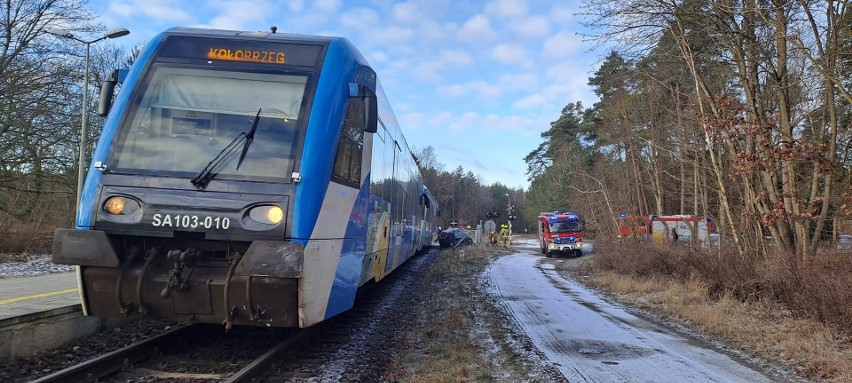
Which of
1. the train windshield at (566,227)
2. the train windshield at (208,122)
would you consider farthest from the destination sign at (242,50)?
the train windshield at (566,227)

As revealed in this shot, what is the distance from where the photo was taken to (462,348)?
22.9 feet

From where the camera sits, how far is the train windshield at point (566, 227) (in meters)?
33.0

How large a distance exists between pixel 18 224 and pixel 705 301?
2225cm

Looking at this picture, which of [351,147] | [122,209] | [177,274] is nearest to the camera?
[177,274]

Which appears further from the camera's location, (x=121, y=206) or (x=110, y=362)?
(x=110, y=362)

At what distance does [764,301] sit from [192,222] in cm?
965

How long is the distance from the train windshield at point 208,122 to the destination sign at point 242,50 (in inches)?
7.0

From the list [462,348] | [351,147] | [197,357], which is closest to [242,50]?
[351,147]

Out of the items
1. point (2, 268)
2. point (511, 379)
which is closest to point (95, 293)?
point (511, 379)

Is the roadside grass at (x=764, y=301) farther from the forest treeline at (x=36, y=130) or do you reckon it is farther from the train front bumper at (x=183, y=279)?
the forest treeline at (x=36, y=130)

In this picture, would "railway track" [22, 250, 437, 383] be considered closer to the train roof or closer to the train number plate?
the train number plate

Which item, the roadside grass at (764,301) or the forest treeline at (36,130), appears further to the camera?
the forest treeline at (36,130)

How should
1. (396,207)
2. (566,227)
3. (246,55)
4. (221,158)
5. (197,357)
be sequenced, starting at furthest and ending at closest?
(566,227) → (396,207) → (197,357) → (246,55) → (221,158)

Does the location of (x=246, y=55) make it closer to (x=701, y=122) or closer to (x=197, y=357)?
(x=197, y=357)
